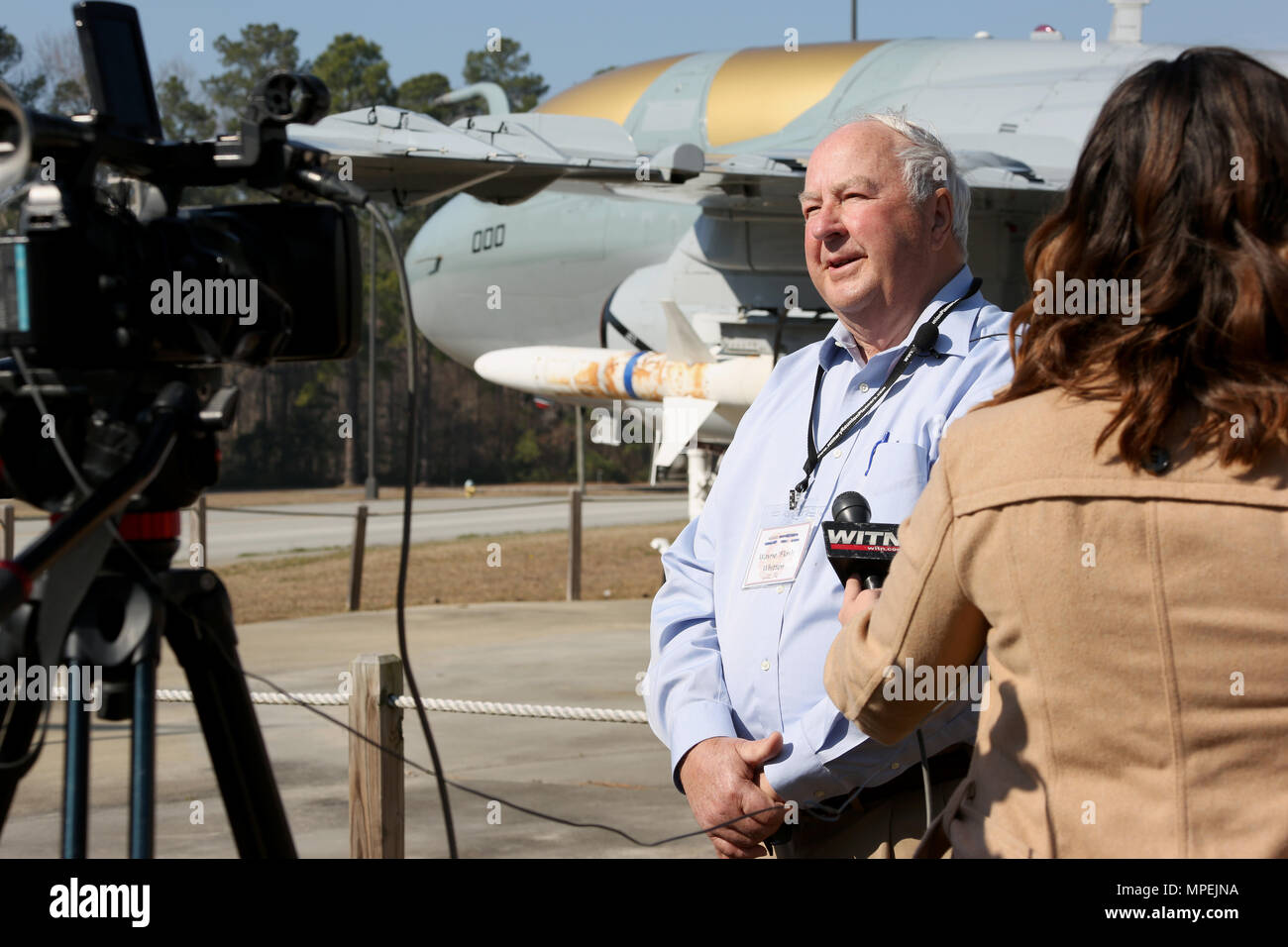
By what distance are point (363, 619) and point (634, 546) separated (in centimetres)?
778

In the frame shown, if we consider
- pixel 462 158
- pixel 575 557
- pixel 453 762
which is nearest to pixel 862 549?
pixel 453 762

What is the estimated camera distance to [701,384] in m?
13.5

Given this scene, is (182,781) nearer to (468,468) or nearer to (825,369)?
(825,369)

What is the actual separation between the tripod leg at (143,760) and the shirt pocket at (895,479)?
1.26 meters

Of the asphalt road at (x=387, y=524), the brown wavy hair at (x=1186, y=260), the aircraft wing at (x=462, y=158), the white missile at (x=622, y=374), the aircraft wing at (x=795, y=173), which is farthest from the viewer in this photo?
the asphalt road at (x=387, y=524)

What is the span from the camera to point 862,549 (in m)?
2.00

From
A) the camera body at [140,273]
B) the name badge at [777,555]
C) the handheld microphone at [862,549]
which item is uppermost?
the camera body at [140,273]

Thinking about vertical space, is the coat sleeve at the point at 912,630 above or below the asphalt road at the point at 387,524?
above

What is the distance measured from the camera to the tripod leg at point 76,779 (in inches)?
71.0

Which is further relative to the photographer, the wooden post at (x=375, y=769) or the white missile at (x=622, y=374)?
the white missile at (x=622, y=374)

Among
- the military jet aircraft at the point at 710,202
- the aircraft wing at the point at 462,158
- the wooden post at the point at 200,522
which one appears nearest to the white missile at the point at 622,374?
the military jet aircraft at the point at 710,202

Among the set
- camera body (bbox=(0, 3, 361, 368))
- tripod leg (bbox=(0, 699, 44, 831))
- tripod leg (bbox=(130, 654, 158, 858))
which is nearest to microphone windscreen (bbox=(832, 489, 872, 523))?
camera body (bbox=(0, 3, 361, 368))

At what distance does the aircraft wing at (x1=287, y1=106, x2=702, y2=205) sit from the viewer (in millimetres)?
10805

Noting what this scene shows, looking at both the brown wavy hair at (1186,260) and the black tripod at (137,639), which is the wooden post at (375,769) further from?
the brown wavy hair at (1186,260)
